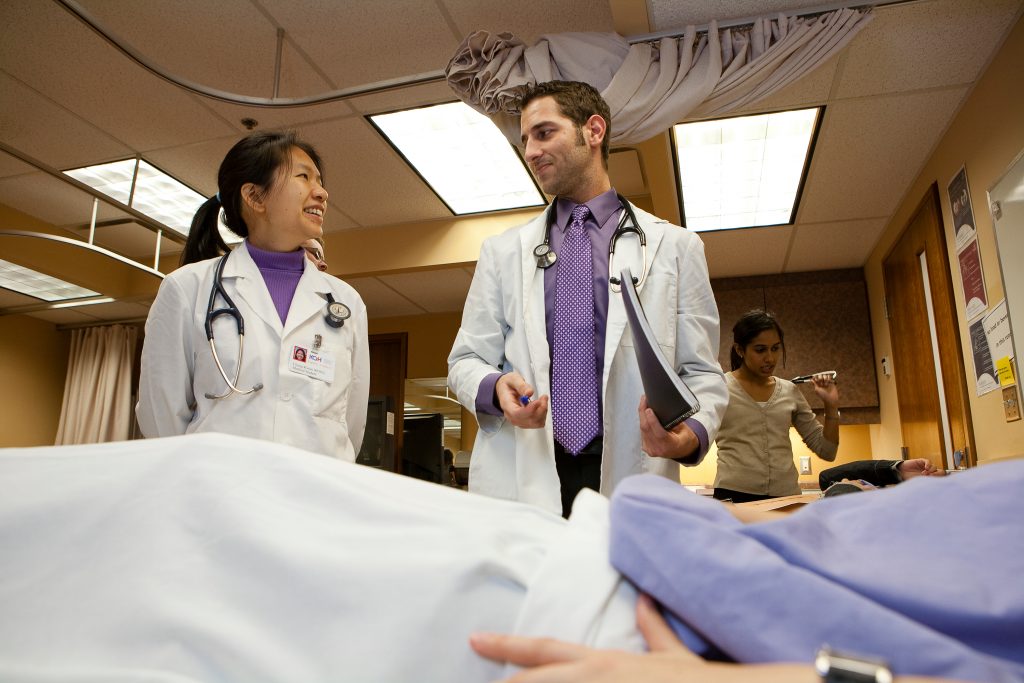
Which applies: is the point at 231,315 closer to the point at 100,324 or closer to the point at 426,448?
the point at 426,448

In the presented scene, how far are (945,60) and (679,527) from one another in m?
2.94

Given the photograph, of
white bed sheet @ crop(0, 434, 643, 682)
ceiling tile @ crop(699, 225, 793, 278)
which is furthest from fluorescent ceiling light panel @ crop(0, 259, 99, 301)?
white bed sheet @ crop(0, 434, 643, 682)

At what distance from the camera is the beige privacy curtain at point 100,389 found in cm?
592

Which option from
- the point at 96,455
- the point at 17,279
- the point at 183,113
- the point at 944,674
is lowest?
the point at 944,674

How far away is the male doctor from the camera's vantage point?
1.34 meters

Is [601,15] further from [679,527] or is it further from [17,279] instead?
[17,279]

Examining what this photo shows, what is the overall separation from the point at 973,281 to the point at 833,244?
1.52m

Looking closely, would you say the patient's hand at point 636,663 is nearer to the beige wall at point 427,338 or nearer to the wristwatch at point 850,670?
the wristwatch at point 850,670

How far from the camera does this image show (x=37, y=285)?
17.0ft

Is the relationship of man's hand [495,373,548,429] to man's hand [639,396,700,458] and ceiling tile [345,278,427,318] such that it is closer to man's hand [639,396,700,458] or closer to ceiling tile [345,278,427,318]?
man's hand [639,396,700,458]

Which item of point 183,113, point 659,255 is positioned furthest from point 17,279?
point 659,255

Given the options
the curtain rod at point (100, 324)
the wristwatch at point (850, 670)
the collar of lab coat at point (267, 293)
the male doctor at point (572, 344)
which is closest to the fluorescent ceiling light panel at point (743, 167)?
the male doctor at point (572, 344)

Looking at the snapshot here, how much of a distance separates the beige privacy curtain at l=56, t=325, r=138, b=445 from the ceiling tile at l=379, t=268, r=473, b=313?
241 centimetres

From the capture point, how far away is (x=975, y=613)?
0.49 meters
